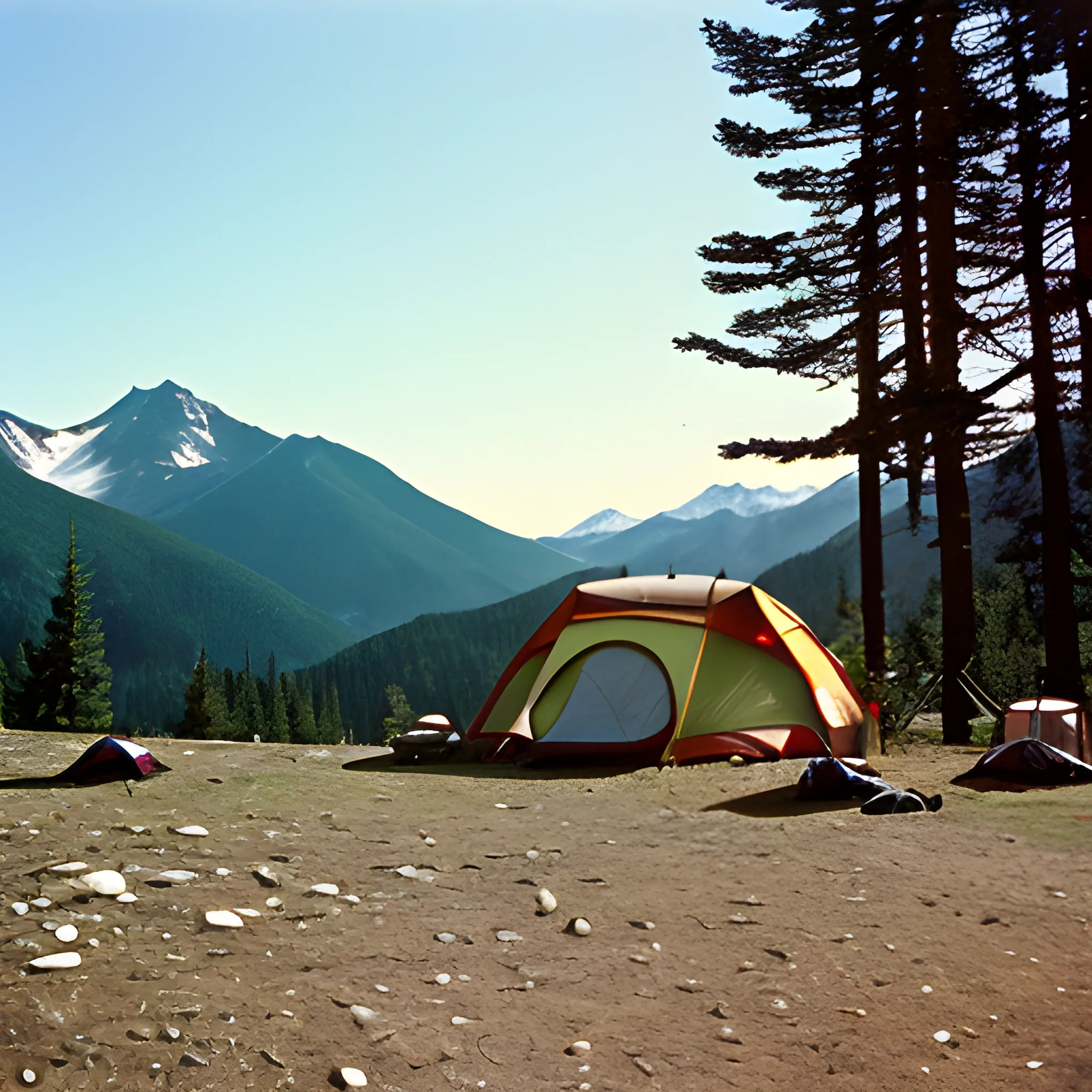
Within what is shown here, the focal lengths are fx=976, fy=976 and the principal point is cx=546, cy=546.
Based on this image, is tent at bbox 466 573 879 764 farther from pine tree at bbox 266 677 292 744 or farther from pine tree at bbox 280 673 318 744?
pine tree at bbox 280 673 318 744

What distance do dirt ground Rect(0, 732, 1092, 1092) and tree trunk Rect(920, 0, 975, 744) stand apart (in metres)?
7.10

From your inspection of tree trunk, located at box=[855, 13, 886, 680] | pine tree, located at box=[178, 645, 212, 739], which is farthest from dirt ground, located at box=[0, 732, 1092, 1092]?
pine tree, located at box=[178, 645, 212, 739]

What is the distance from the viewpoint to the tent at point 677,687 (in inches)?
492

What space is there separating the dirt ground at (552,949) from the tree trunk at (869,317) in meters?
9.78

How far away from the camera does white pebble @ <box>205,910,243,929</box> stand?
5.54 meters

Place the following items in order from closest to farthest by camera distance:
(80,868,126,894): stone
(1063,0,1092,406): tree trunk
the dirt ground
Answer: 1. the dirt ground
2. (80,868,126,894): stone
3. (1063,0,1092,406): tree trunk

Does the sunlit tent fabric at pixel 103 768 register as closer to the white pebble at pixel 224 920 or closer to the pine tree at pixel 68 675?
the white pebble at pixel 224 920

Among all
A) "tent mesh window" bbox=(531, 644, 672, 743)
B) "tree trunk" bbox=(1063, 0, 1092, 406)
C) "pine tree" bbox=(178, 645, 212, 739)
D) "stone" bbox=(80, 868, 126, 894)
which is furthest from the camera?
"pine tree" bbox=(178, 645, 212, 739)

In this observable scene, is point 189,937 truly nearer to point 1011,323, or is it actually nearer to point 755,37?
point 1011,323

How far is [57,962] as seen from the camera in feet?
15.6

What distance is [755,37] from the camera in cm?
2000

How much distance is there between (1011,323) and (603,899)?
648 inches

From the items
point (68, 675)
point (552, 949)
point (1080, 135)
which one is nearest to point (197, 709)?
point (68, 675)

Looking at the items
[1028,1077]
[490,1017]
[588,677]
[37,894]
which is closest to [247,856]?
[37,894]
